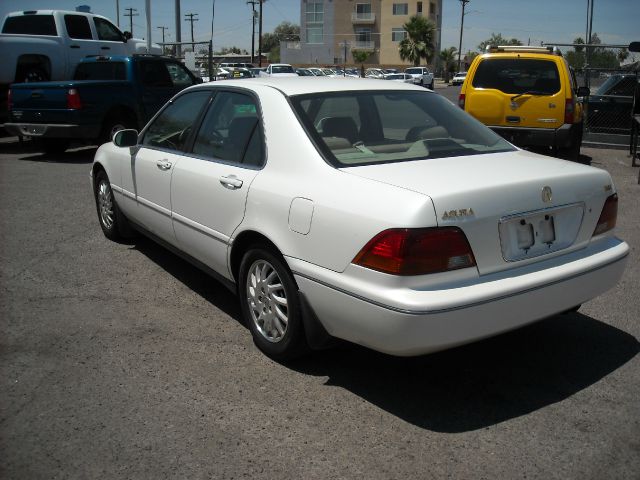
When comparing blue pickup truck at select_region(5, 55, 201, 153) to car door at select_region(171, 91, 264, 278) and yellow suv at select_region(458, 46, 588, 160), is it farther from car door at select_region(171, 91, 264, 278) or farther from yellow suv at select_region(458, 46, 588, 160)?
car door at select_region(171, 91, 264, 278)

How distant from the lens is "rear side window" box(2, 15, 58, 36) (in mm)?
14359

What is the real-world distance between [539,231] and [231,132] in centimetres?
203

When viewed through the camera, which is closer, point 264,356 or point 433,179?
point 433,179

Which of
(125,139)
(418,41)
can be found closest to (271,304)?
(125,139)

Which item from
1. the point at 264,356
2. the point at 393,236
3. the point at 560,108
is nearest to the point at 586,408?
the point at 393,236

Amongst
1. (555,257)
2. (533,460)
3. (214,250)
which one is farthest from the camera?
(214,250)

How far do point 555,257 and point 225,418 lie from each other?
186cm

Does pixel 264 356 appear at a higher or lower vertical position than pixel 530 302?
lower

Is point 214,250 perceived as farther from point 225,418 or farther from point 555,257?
point 555,257

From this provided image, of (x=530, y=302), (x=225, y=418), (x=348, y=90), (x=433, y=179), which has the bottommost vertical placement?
(x=225, y=418)

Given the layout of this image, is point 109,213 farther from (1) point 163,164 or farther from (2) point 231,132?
(2) point 231,132

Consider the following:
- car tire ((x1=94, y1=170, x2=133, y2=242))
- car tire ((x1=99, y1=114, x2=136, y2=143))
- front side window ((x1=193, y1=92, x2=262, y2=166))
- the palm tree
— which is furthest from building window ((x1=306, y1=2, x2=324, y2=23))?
front side window ((x1=193, y1=92, x2=262, y2=166))

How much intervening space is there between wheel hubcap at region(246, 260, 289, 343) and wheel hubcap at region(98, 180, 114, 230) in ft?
8.93

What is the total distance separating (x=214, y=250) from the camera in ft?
13.7
